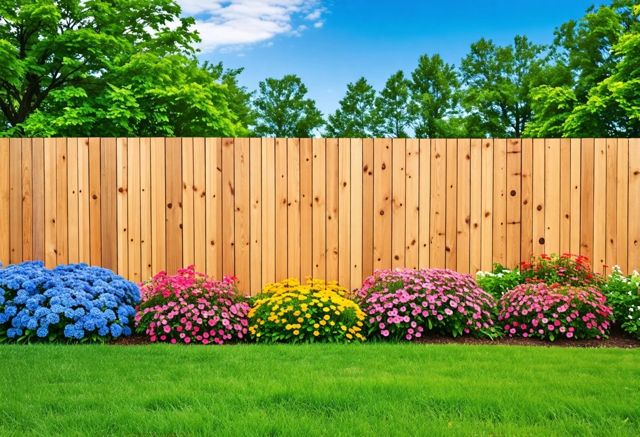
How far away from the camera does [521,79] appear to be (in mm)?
26531

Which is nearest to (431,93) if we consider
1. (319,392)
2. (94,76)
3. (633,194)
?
(94,76)

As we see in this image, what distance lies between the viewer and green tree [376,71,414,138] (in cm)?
2680

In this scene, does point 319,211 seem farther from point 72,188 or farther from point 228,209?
point 72,188

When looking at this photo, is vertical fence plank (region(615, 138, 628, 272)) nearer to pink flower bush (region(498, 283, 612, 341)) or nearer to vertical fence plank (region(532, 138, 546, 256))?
vertical fence plank (region(532, 138, 546, 256))

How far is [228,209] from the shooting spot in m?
6.65

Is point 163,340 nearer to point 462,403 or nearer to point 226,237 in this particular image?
point 226,237

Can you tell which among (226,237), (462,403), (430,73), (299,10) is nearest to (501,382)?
(462,403)

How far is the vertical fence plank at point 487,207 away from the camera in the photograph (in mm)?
6754

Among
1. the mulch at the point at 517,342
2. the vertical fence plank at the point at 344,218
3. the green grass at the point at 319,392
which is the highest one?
the vertical fence plank at the point at 344,218

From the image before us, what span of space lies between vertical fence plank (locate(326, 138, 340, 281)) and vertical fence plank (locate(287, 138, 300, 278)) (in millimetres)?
338

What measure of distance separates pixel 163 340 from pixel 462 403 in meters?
2.90

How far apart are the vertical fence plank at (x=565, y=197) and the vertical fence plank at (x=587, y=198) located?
15 centimetres

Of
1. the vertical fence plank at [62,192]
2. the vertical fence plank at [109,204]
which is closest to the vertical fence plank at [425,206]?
the vertical fence plank at [109,204]

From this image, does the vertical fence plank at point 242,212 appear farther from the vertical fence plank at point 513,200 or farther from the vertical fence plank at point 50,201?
the vertical fence plank at point 513,200
